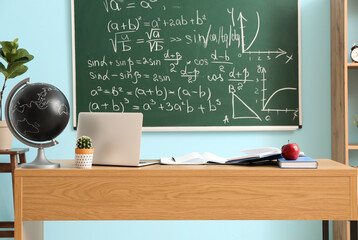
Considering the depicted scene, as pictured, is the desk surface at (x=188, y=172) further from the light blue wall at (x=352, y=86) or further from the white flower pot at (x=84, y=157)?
A: the light blue wall at (x=352, y=86)

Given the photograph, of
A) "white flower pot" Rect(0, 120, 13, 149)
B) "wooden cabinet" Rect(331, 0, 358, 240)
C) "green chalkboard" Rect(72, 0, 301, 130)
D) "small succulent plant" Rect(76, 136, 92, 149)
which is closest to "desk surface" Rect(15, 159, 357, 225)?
"small succulent plant" Rect(76, 136, 92, 149)

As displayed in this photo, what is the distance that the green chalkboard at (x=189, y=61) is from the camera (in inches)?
113

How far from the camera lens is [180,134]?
2906 millimetres

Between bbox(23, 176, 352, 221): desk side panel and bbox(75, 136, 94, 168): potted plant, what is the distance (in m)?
0.07

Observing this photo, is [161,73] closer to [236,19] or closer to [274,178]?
[236,19]

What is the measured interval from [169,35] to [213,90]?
523 mm

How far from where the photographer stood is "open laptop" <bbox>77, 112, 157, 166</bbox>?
1725 mm

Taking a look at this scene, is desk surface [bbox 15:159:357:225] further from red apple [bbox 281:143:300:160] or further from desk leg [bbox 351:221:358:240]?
desk leg [bbox 351:221:358:240]

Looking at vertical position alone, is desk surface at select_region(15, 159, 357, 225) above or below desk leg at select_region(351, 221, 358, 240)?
above

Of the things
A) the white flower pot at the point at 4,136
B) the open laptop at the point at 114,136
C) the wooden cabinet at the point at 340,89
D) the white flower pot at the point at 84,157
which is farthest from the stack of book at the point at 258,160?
the white flower pot at the point at 4,136

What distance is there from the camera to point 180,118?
9.48 feet

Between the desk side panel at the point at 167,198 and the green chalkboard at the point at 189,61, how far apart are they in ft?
4.02

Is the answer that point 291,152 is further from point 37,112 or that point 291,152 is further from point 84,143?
point 37,112

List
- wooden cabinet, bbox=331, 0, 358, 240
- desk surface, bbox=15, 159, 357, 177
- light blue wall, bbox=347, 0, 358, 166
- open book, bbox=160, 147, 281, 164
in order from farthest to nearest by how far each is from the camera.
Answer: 1. light blue wall, bbox=347, 0, 358, 166
2. wooden cabinet, bbox=331, 0, 358, 240
3. open book, bbox=160, 147, 281, 164
4. desk surface, bbox=15, 159, 357, 177
